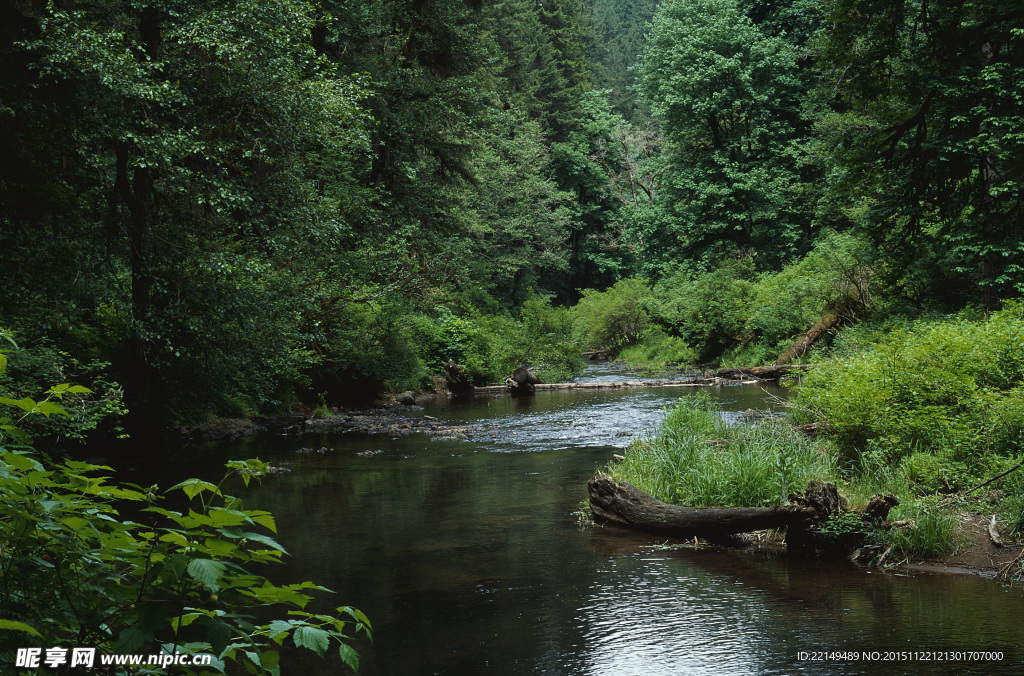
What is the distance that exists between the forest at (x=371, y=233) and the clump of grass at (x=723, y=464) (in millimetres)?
790

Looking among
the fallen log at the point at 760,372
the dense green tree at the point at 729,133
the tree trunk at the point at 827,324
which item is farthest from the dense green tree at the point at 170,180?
the dense green tree at the point at 729,133

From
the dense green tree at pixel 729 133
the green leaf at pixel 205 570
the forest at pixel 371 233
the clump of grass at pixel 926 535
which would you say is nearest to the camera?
the green leaf at pixel 205 570

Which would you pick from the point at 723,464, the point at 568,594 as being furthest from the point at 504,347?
the point at 568,594

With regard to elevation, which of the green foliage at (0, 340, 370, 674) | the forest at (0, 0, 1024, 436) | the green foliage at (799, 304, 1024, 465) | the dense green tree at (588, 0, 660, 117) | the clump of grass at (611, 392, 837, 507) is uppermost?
the dense green tree at (588, 0, 660, 117)

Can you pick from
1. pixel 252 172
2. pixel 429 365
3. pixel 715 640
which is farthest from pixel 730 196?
pixel 715 640

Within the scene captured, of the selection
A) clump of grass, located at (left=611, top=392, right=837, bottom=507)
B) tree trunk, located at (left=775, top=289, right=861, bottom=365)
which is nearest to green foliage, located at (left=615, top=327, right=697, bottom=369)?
tree trunk, located at (left=775, top=289, right=861, bottom=365)

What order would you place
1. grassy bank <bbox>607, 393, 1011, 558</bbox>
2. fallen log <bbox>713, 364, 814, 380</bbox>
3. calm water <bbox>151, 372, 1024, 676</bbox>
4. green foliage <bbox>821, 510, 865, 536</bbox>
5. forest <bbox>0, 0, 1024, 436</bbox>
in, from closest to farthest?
calm water <bbox>151, 372, 1024, 676</bbox>
grassy bank <bbox>607, 393, 1011, 558</bbox>
green foliage <bbox>821, 510, 865, 536</bbox>
forest <bbox>0, 0, 1024, 436</bbox>
fallen log <bbox>713, 364, 814, 380</bbox>

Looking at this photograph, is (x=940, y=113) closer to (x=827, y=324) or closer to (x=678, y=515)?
(x=678, y=515)

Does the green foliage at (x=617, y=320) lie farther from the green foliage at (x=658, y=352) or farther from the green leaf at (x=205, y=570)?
the green leaf at (x=205, y=570)

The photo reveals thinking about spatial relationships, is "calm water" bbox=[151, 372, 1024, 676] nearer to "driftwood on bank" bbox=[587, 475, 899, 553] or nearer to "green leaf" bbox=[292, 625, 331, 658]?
"driftwood on bank" bbox=[587, 475, 899, 553]

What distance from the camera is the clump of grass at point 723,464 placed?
25.6 ft

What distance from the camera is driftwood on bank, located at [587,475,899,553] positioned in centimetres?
691

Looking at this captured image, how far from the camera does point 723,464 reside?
8211 millimetres

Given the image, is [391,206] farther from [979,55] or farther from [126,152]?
[979,55]
